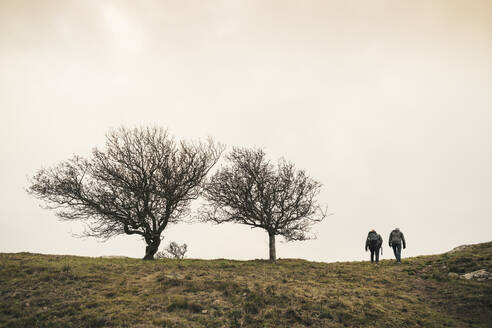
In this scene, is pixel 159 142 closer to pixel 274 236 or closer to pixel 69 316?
pixel 274 236

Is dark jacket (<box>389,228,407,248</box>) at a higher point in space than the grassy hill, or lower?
higher

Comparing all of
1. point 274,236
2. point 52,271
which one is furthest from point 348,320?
point 52,271

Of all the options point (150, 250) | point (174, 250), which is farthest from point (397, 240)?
point (174, 250)

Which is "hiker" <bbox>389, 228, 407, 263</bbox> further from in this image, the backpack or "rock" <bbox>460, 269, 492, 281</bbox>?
"rock" <bbox>460, 269, 492, 281</bbox>

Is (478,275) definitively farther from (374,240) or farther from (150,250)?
(150,250)

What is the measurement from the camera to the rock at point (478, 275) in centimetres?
1544

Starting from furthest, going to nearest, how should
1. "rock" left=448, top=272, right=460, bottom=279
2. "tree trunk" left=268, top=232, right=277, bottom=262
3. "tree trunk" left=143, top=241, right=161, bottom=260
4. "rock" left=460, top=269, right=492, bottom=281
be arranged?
"tree trunk" left=143, top=241, right=161, bottom=260
"tree trunk" left=268, top=232, right=277, bottom=262
"rock" left=448, top=272, right=460, bottom=279
"rock" left=460, top=269, right=492, bottom=281

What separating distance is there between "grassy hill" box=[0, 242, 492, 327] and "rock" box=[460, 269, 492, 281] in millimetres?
679

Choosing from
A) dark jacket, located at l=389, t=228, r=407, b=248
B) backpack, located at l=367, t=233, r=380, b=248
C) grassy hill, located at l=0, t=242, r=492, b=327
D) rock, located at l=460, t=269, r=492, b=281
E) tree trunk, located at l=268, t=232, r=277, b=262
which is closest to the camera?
grassy hill, located at l=0, t=242, r=492, b=327

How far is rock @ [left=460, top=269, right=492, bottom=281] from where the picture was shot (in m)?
15.4

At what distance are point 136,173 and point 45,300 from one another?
43.7 feet

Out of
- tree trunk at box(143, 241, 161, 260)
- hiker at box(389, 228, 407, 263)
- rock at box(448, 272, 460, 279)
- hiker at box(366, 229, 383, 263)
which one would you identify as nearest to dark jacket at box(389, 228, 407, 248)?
hiker at box(389, 228, 407, 263)

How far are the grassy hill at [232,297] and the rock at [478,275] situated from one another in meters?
0.68

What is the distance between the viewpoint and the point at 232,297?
13.2 meters
